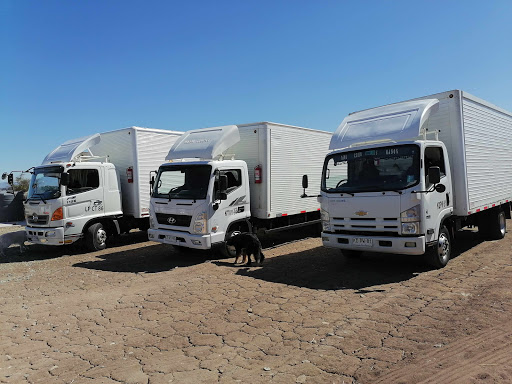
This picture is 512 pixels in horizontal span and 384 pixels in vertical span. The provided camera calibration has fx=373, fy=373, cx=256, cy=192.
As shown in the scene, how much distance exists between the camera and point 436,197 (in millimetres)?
6898

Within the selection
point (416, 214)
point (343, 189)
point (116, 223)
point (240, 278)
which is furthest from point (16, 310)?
point (416, 214)

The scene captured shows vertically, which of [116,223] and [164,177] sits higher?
[164,177]

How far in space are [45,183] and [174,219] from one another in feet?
13.6

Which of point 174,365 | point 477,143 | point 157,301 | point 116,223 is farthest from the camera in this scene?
point 116,223

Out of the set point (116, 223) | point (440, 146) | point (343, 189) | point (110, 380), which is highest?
point (440, 146)

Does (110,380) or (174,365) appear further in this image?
(174,365)

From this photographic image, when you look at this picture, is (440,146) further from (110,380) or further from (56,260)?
(56,260)

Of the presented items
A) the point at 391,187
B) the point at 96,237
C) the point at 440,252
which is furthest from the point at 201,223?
the point at 440,252

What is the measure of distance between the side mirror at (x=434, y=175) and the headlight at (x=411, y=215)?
52 cm

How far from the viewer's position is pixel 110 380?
3.71 meters

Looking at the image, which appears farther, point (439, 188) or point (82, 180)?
point (82, 180)

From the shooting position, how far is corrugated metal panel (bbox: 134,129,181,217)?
11.0 metres

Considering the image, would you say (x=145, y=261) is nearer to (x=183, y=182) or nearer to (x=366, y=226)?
(x=183, y=182)

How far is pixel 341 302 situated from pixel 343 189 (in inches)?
94.0
